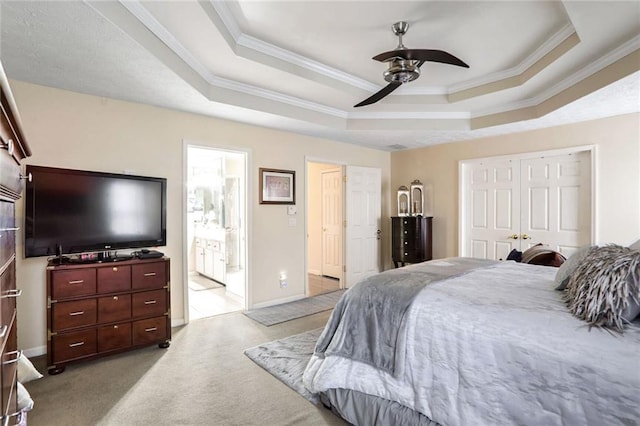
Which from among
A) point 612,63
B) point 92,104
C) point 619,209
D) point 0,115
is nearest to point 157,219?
point 92,104

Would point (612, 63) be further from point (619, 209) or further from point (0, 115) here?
point (0, 115)

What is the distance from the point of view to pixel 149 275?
2955 millimetres

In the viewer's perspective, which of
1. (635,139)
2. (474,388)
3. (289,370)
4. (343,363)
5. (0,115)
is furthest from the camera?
(635,139)

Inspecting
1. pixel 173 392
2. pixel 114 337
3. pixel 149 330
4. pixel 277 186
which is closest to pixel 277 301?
pixel 277 186

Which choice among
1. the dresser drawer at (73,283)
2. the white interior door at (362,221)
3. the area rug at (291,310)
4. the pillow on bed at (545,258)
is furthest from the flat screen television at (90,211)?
the pillow on bed at (545,258)

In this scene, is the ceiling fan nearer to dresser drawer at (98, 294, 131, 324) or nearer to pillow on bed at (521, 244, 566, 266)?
pillow on bed at (521, 244, 566, 266)

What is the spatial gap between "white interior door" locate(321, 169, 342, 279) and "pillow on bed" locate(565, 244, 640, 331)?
429cm

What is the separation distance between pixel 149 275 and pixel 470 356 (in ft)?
8.92

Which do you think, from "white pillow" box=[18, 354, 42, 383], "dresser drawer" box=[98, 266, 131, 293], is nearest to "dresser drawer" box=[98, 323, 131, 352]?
"dresser drawer" box=[98, 266, 131, 293]

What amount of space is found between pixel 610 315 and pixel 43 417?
124 inches

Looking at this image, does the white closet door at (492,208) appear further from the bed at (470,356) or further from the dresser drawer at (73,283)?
the dresser drawer at (73,283)

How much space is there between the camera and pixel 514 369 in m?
1.37

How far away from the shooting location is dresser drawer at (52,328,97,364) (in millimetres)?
2504

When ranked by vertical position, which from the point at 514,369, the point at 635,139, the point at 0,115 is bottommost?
the point at 514,369
